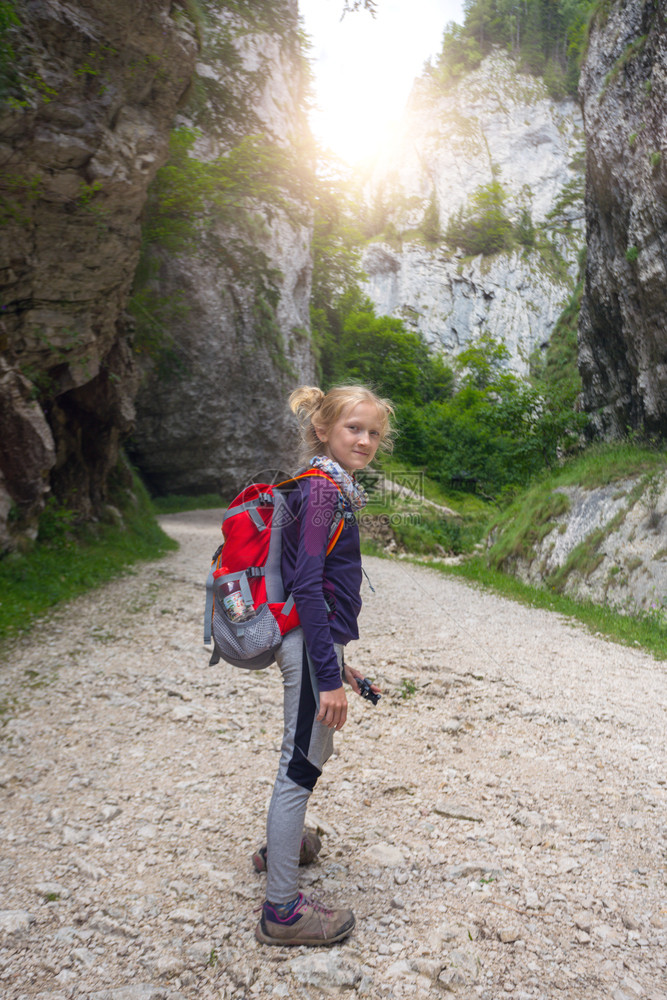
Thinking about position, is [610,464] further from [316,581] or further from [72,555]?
[316,581]

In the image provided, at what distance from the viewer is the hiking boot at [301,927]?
1816mm

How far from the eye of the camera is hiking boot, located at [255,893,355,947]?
1.82 meters

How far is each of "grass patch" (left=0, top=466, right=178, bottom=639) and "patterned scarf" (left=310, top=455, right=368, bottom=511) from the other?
13.8 feet

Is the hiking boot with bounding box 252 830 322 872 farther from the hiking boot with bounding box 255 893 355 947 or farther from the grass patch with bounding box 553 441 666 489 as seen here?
the grass patch with bounding box 553 441 666 489

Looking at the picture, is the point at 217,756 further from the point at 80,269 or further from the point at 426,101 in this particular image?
the point at 426,101

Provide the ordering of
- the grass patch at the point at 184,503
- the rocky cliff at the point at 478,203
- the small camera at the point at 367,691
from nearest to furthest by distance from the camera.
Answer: the small camera at the point at 367,691, the grass patch at the point at 184,503, the rocky cliff at the point at 478,203

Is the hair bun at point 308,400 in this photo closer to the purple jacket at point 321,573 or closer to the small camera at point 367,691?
the purple jacket at point 321,573

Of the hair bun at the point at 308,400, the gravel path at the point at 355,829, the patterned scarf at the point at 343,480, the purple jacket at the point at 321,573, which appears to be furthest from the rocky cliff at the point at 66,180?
the purple jacket at the point at 321,573

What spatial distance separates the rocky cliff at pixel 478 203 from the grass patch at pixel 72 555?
4186 cm

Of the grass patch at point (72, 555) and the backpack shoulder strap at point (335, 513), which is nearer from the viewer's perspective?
the backpack shoulder strap at point (335, 513)

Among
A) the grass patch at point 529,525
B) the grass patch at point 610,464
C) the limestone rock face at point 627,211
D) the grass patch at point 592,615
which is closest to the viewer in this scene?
the grass patch at point 592,615

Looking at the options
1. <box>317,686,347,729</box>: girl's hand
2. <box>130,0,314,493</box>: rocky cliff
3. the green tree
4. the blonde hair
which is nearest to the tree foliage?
the green tree

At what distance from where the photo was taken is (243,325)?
19.6 metres

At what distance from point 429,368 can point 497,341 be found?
15.9m
